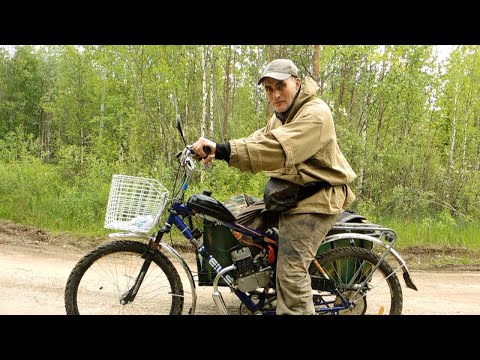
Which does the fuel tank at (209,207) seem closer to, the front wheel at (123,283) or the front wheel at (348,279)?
the front wheel at (123,283)

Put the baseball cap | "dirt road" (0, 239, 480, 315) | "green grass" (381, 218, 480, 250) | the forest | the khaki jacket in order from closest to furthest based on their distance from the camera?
the khaki jacket
the baseball cap
"dirt road" (0, 239, 480, 315)
"green grass" (381, 218, 480, 250)
the forest

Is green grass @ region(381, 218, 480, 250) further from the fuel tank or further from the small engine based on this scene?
the fuel tank

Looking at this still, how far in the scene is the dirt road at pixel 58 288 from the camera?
4188 mm

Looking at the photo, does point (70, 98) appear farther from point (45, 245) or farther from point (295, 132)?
point (295, 132)

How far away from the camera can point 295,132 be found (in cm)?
294

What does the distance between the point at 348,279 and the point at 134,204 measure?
1.93 metres

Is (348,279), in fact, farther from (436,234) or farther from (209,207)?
(436,234)

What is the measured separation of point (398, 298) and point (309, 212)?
129 centimetres

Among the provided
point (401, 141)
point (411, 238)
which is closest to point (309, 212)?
point (411, 238)

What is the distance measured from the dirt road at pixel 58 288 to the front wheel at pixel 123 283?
1.47 ft

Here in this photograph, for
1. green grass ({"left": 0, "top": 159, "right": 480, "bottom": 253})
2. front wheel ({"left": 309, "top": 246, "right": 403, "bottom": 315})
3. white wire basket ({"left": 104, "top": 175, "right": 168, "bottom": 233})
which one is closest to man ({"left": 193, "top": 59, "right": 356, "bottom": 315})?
front wheel ({"left": 309, "top": 246, "right": 403, "bottom": 315})

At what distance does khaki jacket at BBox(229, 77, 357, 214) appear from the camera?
291 centimetres

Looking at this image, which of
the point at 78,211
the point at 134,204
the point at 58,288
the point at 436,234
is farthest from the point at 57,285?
the point at 436,234

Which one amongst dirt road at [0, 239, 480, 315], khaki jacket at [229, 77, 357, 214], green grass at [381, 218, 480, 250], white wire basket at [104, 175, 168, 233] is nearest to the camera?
khaki jacket at [229, 77, 357, 214]
